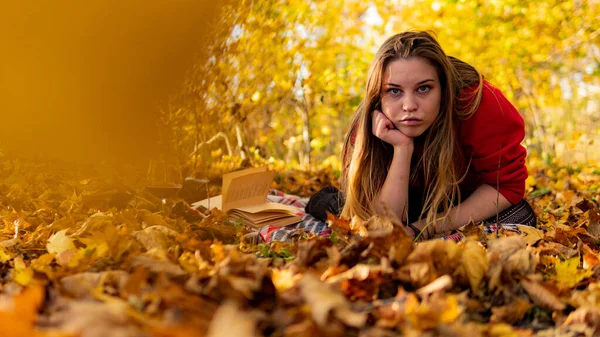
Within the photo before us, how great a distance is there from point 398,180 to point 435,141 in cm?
25

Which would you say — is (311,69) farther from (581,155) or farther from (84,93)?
(581,155)

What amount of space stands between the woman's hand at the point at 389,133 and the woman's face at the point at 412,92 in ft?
0.15

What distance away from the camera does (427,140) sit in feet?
9.44

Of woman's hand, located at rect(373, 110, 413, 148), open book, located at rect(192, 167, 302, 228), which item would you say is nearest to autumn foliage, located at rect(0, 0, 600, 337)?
open book, located at rect(192, 167, 302, 228)

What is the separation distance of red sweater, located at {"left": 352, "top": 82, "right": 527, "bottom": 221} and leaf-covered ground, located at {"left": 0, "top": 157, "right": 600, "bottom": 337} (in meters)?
0.77

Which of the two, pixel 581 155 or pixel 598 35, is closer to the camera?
pixel 598 35

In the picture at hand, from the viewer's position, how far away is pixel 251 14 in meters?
4.09

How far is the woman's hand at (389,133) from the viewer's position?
2.82 meters

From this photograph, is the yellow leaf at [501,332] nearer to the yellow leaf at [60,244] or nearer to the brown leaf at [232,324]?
Answer: the brown leaf at [232,324]

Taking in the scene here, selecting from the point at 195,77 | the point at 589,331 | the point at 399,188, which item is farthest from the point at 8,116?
the point at 589,331

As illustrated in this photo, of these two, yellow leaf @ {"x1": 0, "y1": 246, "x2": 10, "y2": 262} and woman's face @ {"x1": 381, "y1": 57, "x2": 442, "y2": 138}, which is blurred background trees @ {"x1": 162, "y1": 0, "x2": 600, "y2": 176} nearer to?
woman's face @ {"x1": 381, "y1": 57, "x2": 442, "y2": 138}

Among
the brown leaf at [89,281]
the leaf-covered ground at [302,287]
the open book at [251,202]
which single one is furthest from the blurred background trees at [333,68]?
the brown leaf at [89,281]

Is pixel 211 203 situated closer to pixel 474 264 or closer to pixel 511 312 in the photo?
pixel 474 264

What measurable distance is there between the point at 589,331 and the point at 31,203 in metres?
2.59
